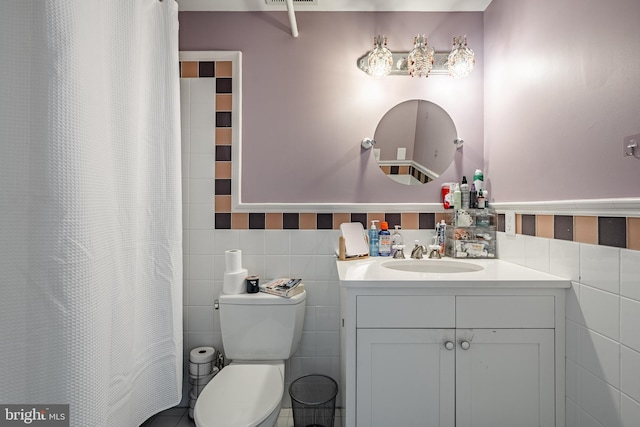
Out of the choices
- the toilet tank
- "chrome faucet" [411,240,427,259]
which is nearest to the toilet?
the toilet tank

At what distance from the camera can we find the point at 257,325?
147 cm

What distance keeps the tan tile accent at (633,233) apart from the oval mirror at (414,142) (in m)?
0.91

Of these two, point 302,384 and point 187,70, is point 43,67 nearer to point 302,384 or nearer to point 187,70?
point 187,70

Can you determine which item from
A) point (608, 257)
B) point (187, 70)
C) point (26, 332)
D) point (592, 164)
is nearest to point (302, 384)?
point (26, 332)

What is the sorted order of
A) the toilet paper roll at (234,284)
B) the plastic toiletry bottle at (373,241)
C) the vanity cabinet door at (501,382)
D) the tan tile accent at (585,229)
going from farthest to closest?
the plastic toiletry bottle at (373,241) < the toilet paper roll at (234,284) < the vanity cabinet door at (501,382) < the tan tile accent at (585,229)

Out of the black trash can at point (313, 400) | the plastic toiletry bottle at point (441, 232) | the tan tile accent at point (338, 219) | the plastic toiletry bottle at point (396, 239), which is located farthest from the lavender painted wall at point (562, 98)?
the black trash can at point (313, 400)

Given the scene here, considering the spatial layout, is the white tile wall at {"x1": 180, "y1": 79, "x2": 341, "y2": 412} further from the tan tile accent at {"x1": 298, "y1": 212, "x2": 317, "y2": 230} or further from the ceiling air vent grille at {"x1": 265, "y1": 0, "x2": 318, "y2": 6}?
the ceiling air vent grille at {"x1": 265, "y1": 0, "x2": 318, "y2": 6}

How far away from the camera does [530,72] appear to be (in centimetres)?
129

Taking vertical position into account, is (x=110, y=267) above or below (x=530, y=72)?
below

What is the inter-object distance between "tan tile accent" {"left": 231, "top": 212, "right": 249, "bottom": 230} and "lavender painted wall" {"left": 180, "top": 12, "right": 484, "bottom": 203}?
9 cm

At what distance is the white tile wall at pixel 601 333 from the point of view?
0.85m

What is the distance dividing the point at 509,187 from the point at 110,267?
5.31 ft

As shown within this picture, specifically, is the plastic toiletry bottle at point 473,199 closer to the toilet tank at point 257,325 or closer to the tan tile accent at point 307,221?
the tan tile accent at point 307,221

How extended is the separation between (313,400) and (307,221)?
0.91 m
